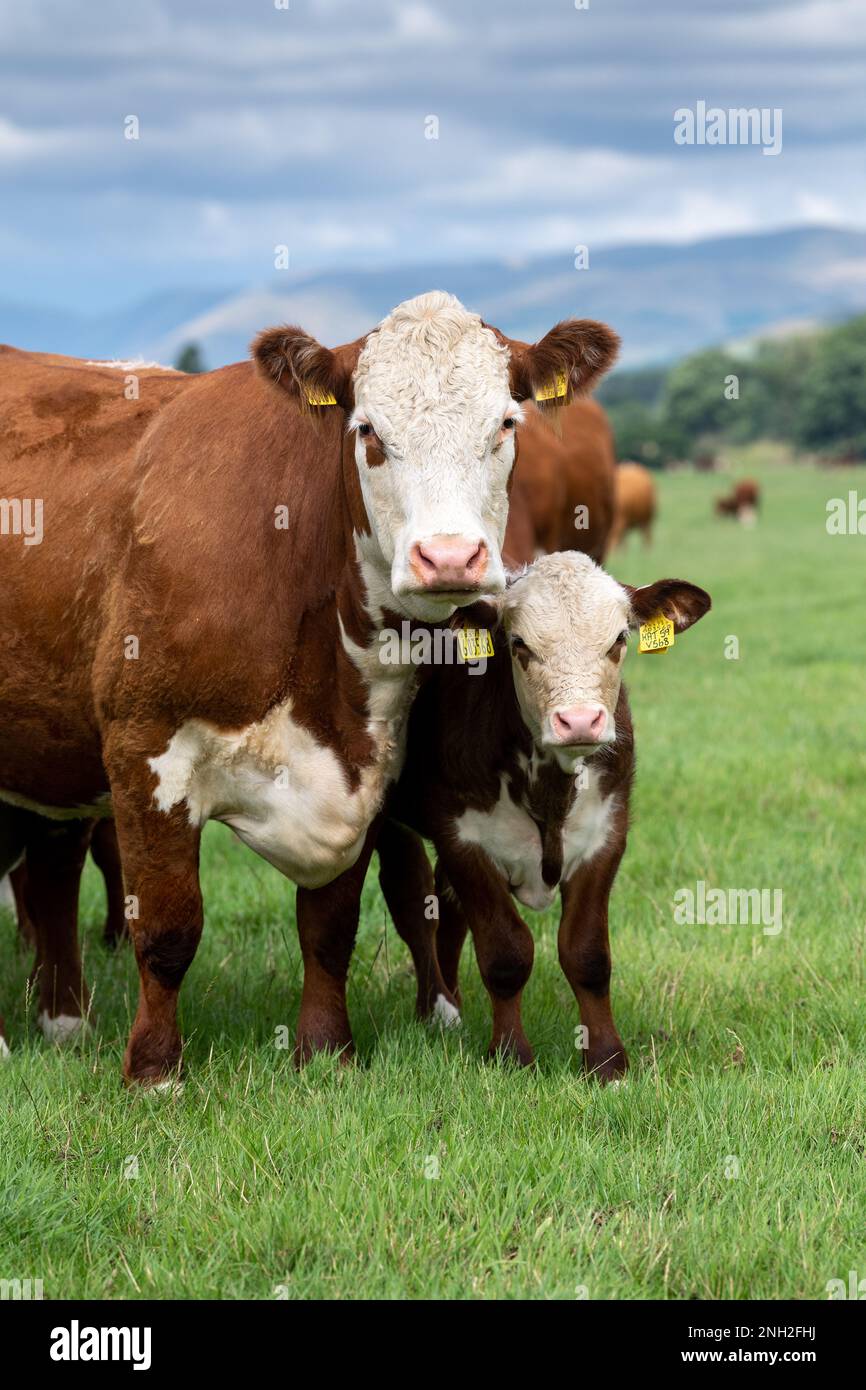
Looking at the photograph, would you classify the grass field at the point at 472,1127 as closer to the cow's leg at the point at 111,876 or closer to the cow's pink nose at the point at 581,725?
the cow's leg at the point at 111,876

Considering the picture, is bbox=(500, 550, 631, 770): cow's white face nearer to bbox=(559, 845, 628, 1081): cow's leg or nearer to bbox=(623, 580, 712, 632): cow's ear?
bbox=(623, 580, 712, 632): cow's ear

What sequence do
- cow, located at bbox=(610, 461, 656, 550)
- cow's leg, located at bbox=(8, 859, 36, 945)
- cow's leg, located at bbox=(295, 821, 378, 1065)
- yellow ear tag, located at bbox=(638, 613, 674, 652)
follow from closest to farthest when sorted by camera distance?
yellow ear tag, located at bbox=(638, 613, 674, 652), cow's leg, located at bbox=(295, 821, 378, 1065), cow's leg, located at bbox=(8, 859, 36, 945), cow, located at bbox=(610, 461, 656, 550)

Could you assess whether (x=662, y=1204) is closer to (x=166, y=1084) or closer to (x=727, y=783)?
(x=166, y=1084)

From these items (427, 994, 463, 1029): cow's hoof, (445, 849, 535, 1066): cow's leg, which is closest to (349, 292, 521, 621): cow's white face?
(445, 849, 535, 1066): cow's leg

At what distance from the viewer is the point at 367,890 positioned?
7609 mm

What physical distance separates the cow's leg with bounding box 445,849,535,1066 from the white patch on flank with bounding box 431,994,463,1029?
455 millimetres

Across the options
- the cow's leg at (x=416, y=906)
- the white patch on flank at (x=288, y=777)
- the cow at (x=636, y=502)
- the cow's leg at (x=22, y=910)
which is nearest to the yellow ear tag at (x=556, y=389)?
the white patch on flank at (x=288, y=777)

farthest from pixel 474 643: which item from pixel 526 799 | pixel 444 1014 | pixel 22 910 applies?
pixel 22 910

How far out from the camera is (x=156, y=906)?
5.18 metres

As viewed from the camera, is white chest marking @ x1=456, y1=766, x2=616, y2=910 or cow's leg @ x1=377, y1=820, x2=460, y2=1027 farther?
cow's leg @ x1=377, y1=820, x2=460, y2=1027

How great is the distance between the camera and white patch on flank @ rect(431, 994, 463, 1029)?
227 inches

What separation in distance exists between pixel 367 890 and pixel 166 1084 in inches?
105
